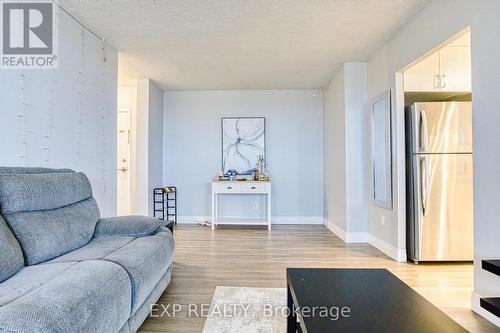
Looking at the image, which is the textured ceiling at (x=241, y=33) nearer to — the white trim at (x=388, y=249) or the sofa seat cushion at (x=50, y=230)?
the sofa seat cushion at (x=50, y=230)

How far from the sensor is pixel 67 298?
1125 millimetres

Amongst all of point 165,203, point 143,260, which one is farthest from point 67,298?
point 165,203

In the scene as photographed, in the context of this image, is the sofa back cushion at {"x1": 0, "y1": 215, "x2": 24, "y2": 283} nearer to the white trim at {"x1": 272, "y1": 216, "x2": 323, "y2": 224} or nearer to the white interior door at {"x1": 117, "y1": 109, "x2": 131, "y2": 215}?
the white interior door at {"x1": 117, "y1": 109, "x2": 131, "y2": 215}

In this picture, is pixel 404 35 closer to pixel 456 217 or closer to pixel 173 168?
pixel 456 217

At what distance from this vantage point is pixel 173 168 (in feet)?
17.9

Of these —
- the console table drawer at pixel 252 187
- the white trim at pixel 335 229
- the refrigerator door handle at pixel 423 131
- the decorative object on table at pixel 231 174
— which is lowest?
the white trim at pixel 335 229

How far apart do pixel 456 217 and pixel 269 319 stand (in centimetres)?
231

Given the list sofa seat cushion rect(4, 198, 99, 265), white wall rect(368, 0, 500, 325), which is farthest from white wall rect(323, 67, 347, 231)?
sofa seat cushion rect(4, 198, 99, 265)

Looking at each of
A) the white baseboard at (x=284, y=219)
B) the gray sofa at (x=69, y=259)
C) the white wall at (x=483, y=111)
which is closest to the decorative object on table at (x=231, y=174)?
the white baseboard at (x=284, y=219)

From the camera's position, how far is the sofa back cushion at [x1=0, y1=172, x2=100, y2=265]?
5.46ft

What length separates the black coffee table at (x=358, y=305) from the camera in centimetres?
99

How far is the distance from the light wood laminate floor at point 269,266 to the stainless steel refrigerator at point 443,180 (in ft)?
0.77

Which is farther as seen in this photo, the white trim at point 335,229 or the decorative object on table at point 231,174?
the decorative object on table at point 231,174

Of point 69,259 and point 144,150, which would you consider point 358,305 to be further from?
point 144,150
